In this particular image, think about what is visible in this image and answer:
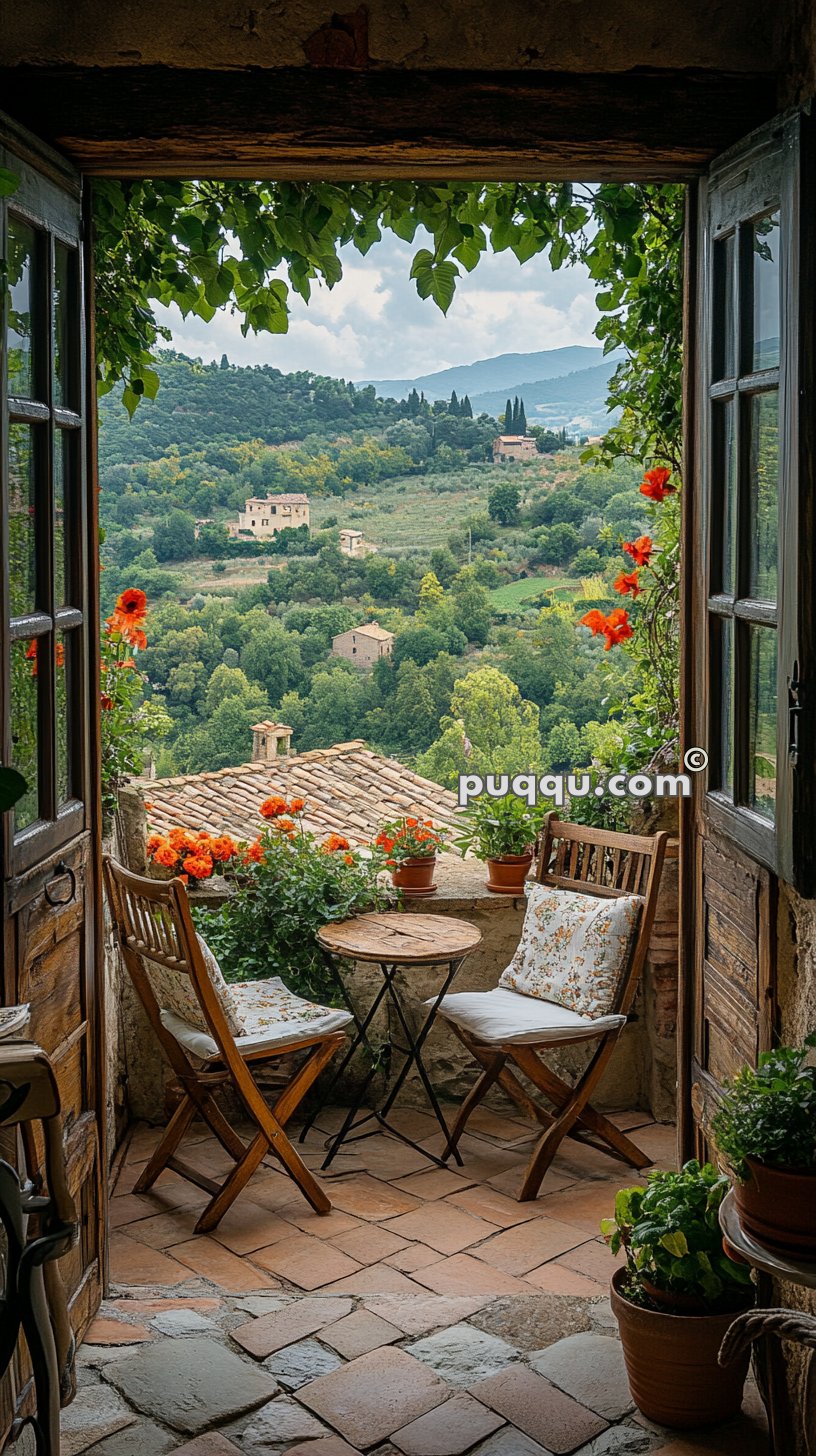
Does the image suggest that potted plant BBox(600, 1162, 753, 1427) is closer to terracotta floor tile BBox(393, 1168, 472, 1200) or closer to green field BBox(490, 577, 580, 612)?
terracotta floor tile BBox(393, 1168, 472, 1200)

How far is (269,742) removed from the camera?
7219 millimetres

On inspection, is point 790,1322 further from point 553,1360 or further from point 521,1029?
point 521,1029

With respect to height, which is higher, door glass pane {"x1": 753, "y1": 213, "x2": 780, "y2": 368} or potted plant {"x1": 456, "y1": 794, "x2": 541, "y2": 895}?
door glass pane {"x1": 753, "y1": 213, "x2": 780, "y2": 368}

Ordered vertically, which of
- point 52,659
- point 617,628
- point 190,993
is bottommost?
point 190,993

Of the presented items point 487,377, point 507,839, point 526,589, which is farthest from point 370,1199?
point 487,377

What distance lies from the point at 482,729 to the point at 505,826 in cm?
329

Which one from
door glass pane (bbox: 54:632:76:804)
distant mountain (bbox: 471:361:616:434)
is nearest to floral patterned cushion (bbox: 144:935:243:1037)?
door glass pane (bbox: 54:632:76:804)

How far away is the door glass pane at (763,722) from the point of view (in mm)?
2350

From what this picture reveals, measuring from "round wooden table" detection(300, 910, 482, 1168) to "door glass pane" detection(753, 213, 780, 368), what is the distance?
2.07 m

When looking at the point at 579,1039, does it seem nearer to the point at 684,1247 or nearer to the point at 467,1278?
the point at 467,1278

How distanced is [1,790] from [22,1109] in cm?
45

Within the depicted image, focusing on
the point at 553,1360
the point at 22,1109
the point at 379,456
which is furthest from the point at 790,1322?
the point at 379,456

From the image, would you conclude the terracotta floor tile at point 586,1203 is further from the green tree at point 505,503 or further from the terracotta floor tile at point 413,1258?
the green tree at point 505,503

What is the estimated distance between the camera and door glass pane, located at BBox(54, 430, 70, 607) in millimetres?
2607
